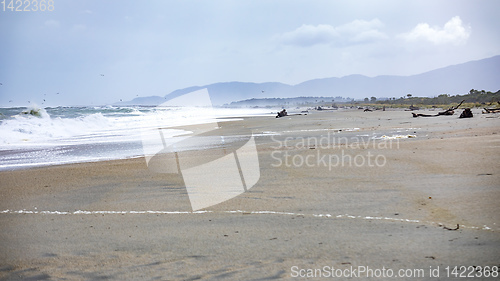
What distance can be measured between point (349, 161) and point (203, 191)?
3378mm

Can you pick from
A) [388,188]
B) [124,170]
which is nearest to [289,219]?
[388,188]

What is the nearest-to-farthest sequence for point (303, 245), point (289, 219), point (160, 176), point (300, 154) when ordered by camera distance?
point (303, 245), point (289, 219), point (160, 176), point (300, 154)

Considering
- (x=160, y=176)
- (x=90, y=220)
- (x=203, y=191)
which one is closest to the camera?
(x=90, y=220)

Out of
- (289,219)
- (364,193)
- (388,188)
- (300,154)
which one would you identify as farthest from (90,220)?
(300,154)

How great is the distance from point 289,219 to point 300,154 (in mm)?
5178

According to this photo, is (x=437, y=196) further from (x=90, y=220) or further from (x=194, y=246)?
(x=90, y=220)

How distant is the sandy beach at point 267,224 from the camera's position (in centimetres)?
319

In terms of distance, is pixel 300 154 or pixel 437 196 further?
pixel 300 154

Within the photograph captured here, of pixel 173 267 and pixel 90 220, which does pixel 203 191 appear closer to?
pixel 90 220

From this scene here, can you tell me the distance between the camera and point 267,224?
168 inches

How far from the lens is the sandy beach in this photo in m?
3.19

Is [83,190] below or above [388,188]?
above

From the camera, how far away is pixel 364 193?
5434mm

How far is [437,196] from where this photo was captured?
16.5ft
